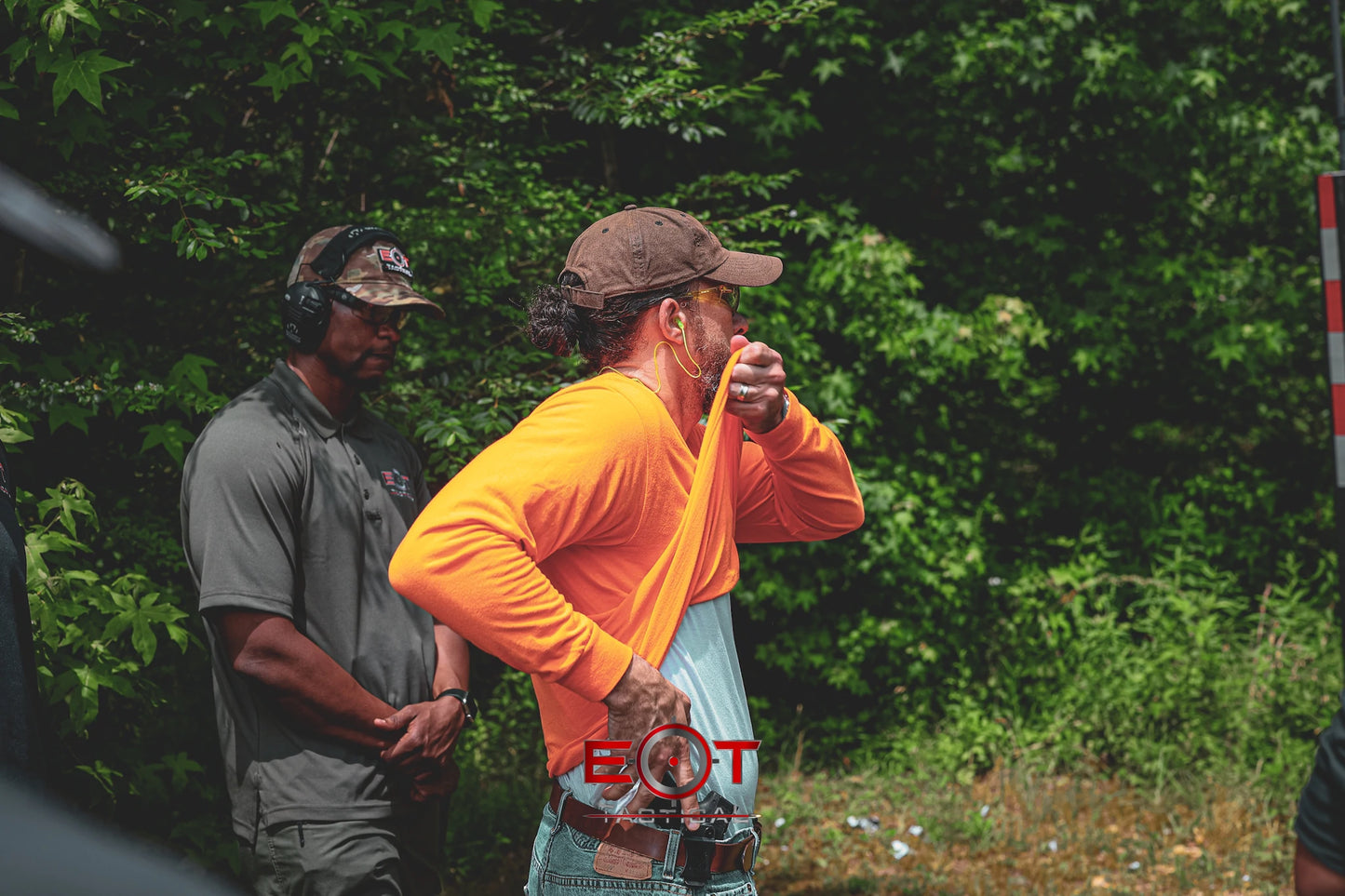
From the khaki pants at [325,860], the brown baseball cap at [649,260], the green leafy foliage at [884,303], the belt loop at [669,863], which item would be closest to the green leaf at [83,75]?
the green leafy foliage at [884,303]

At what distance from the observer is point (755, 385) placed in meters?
2.21

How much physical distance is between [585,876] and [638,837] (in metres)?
0.12

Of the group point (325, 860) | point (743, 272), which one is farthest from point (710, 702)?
point (325, 860)

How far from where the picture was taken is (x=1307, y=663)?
6602mm

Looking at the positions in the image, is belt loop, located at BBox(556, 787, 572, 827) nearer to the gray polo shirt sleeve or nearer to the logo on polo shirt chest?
the gray polo shirt sleeve

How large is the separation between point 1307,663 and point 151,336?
606cm

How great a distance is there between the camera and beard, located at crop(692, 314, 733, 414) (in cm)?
230

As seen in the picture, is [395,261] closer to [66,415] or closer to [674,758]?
[66,415]

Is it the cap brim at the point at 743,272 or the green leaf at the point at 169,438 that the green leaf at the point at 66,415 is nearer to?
the green leaf at the point at 169,438

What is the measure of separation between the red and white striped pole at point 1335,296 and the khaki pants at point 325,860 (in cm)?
314

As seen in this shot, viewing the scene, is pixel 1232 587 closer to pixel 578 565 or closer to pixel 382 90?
pixel 382 90

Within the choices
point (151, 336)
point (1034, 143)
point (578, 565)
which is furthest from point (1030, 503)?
point (578, 565)

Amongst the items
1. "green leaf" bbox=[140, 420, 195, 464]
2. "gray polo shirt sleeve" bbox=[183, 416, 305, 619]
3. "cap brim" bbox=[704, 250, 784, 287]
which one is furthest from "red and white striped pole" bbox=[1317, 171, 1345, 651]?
"green leaf" bbox=[140, 420, 195, 464]

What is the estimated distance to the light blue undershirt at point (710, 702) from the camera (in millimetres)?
2105
